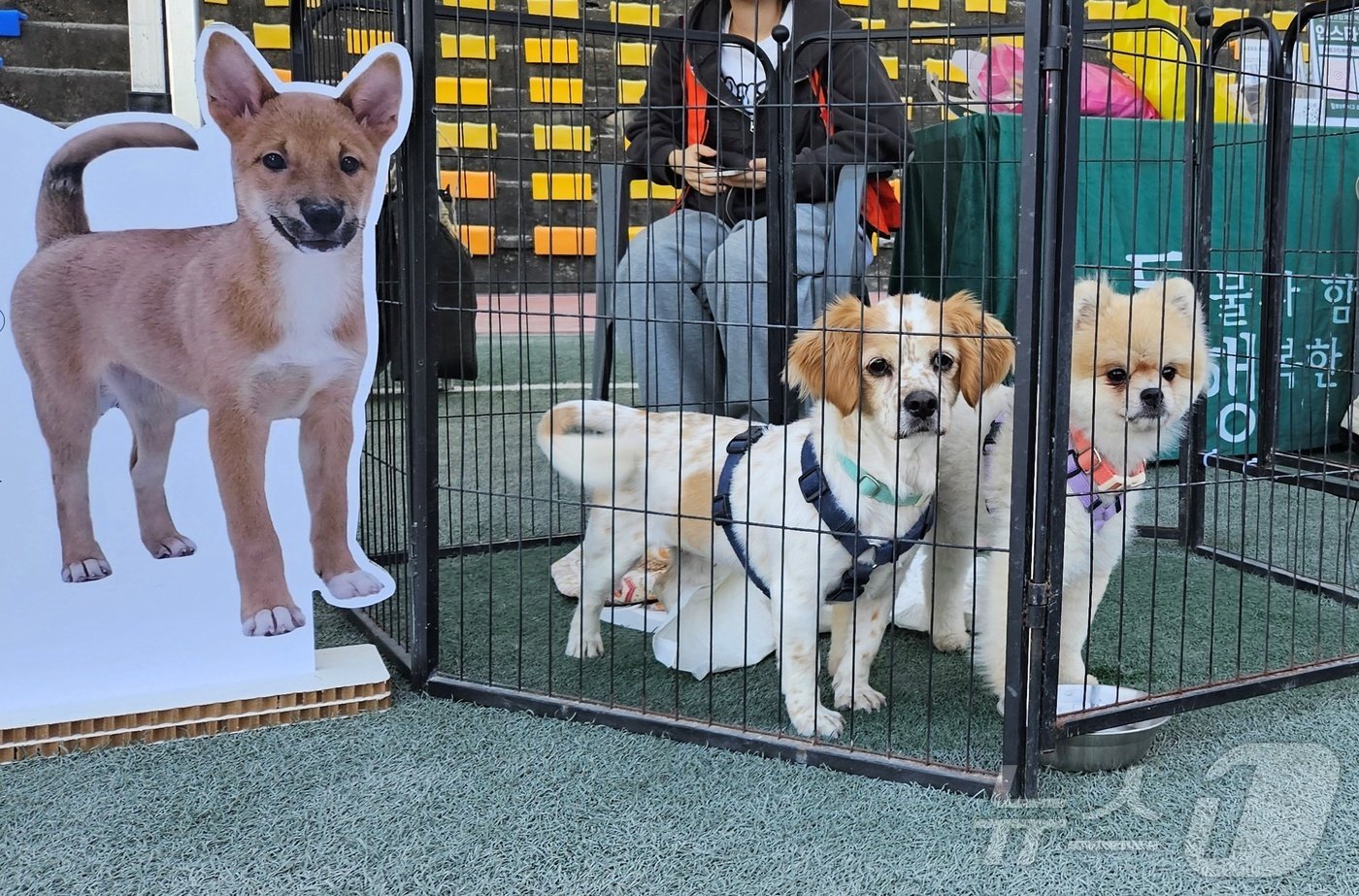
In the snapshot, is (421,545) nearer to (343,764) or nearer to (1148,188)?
(343,764)

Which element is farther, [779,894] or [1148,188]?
[1148,188]

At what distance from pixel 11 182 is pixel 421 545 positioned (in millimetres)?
970

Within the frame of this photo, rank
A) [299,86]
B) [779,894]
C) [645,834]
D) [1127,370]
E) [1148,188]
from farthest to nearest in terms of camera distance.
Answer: [1148,188], [1127,370], [299,86], [645,834], [779,894]

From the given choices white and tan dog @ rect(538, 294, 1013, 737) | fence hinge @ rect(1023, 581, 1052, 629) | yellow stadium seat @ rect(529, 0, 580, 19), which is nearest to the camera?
fence hinge @ rect(1023, 581, 1052, 629)

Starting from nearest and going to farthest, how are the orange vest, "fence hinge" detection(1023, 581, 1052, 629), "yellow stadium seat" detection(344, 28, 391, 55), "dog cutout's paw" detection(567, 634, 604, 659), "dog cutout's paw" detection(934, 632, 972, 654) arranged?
1. "fence hinge" detection(1023, 581, 1052, 629)
2. "yellow stadium seat" detection(344, 28, 391, 55)
3. "dog cutout's paw" detection(567, 634, 604, 659)
4. "dog cutout's paw" detection(934, 632, 972, 654)
5. the orange vest

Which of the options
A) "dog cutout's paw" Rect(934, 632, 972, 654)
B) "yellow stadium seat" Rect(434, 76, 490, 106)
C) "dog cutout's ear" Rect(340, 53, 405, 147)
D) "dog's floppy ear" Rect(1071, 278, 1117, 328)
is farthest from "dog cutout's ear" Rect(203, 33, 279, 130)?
"yellow stadium seat" Rect(434, 76, 490, 106)

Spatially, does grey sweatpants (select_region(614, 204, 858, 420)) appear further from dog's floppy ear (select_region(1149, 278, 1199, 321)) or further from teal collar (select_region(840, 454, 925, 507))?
dog's floppy ear (select_region(1149, 278, 1199, 321))

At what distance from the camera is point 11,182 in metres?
1.91

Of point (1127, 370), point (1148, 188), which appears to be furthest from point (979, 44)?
point (1127, 370)

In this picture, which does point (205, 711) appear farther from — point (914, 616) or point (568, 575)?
point (914, 616)

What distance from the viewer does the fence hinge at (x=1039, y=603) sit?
184cm

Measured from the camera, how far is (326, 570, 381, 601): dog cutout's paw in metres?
2.23

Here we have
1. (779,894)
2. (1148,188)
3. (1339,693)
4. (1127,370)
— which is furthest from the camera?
(1148,188)

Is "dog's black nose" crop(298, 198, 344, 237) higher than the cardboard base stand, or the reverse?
"dog's black nose" crop(298, 198, 344, 237)
